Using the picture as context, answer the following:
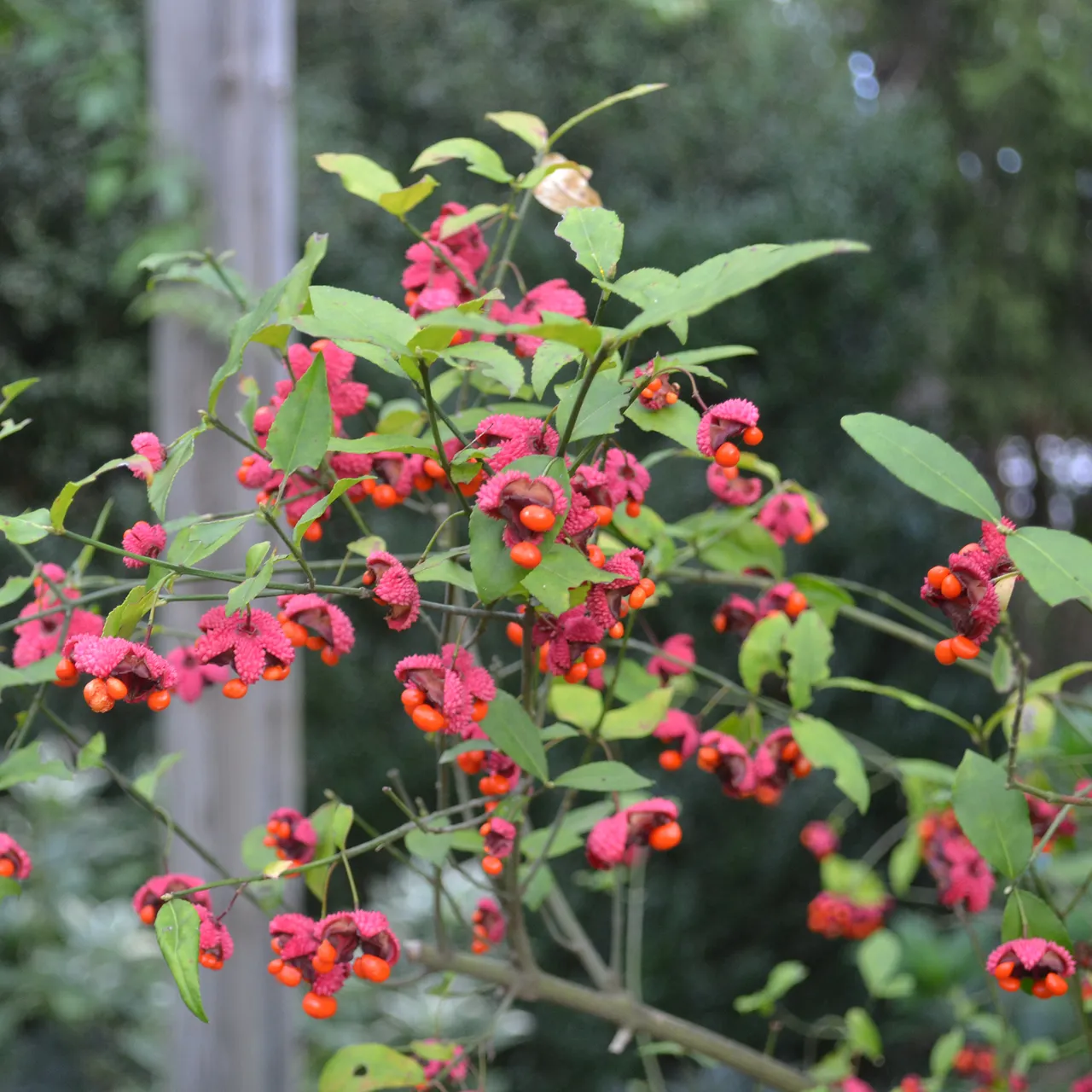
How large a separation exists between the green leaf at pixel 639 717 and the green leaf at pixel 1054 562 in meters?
0.24

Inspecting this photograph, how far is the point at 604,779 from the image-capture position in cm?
48

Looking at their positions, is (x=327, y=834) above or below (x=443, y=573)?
below

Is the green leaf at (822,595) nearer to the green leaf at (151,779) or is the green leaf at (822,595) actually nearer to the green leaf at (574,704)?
the green leaf at (574,704)

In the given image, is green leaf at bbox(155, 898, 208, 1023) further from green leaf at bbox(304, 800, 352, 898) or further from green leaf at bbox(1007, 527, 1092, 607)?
green leaf at bbox(1007, 527, 1092, 607)

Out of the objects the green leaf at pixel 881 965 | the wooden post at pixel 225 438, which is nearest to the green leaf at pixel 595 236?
the green leaf at pixel 881 965

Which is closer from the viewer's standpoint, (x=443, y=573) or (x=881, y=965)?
(x=443, y=573)

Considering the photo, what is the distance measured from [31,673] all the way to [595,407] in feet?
1.04

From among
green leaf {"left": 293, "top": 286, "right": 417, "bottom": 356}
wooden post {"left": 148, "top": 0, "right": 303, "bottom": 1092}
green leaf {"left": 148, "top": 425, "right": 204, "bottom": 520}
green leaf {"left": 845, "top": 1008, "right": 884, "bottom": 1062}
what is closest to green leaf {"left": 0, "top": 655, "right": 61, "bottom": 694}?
green leaf {"left": 148, "top": 425, "right": 204, "bottom": 520}

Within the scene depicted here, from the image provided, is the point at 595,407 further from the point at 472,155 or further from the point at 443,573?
the point at 472,155

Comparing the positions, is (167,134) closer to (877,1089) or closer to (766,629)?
(766,629)

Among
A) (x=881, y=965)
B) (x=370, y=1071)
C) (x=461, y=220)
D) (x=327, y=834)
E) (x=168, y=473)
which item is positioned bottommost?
(x=881, y=965)

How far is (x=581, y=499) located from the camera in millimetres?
414

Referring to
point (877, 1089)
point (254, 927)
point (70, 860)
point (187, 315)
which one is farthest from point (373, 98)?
point (877, 1089)

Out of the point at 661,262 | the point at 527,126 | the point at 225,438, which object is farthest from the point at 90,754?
the point at 661,262
